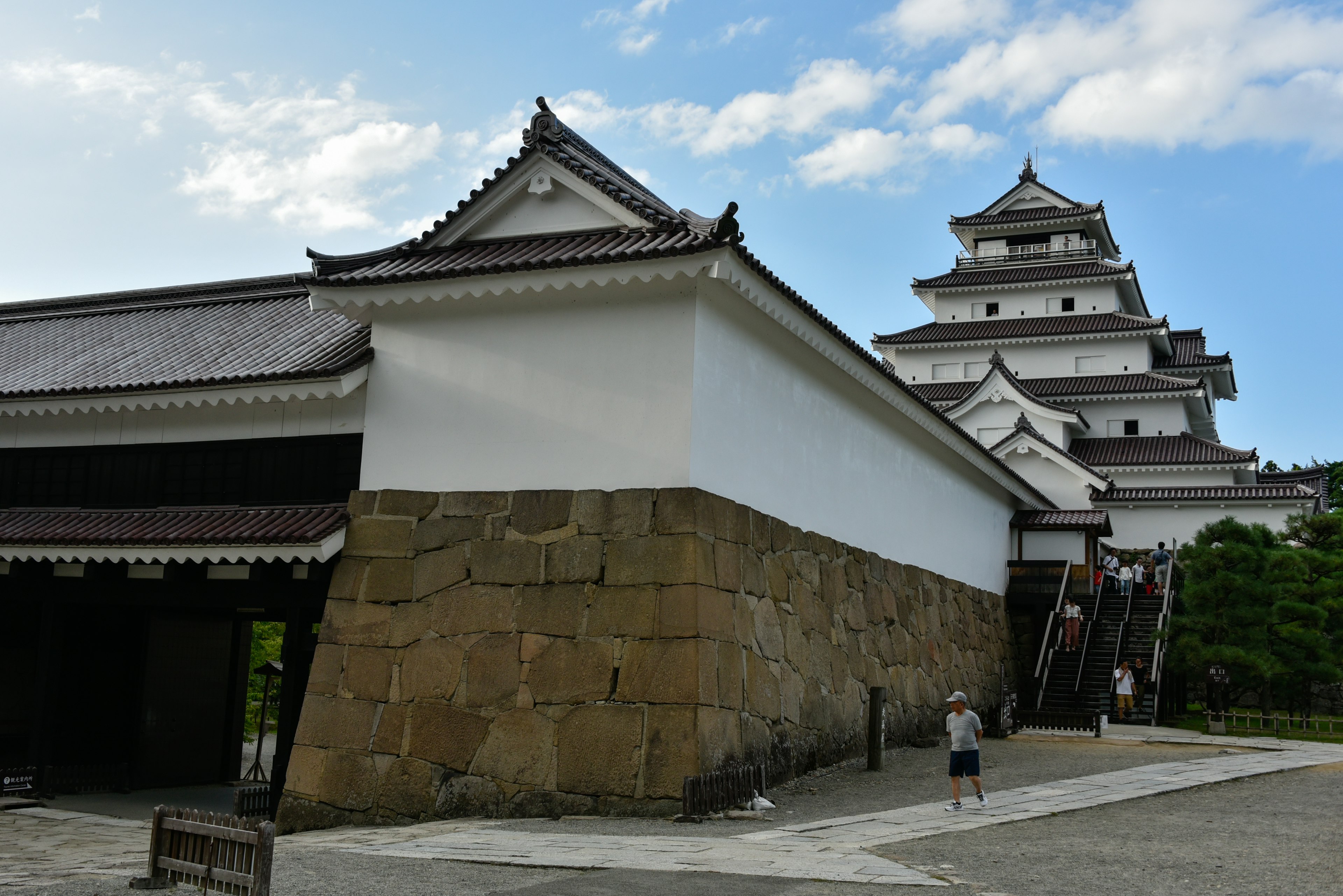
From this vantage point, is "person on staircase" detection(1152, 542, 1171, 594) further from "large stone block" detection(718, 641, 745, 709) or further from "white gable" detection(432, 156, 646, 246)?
"white gable" detection(432, 156, 646, 246)

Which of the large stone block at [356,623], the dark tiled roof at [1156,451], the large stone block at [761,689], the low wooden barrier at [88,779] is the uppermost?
the dark tiled roof at [1156,451]

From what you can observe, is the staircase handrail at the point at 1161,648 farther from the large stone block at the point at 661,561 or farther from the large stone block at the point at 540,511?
the large stone block at the point at 540,511

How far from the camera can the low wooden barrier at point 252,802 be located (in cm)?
1157

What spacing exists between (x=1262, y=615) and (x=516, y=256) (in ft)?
55.0

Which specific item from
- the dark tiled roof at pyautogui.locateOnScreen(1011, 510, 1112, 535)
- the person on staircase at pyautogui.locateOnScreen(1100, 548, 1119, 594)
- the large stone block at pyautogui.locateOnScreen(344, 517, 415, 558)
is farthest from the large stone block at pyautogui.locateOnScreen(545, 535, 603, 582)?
the person on staircase at pyautogui.locateOnScreen(1100, 548, 1119, 594)

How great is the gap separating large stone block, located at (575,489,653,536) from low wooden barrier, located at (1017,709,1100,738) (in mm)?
11183

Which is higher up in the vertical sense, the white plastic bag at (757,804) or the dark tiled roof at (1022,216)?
the dark tiled roof at (1022,216)

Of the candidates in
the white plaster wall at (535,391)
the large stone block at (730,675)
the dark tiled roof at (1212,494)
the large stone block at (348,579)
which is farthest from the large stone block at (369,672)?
the dark tiled roof at (1212,494)

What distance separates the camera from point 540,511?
11211mm

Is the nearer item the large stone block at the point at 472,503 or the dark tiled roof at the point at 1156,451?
the large stone block at the point at 472,503

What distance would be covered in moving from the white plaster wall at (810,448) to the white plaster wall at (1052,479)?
11.4 m

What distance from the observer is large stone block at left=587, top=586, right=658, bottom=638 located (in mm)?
10445

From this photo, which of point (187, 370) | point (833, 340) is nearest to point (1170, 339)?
point (833, 340)

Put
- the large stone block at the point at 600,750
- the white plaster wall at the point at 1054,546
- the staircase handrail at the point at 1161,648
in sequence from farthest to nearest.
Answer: the white plaster wall at the point at 1054,546
the staircase handrail at the point at 1161,648
the large stone block at the point at 600,750
